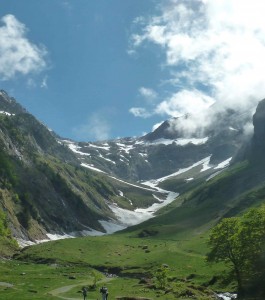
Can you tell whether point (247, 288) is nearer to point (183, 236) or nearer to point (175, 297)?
point (175, 297)

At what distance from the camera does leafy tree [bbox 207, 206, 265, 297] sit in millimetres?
66188

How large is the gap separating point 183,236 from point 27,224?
7264 cm

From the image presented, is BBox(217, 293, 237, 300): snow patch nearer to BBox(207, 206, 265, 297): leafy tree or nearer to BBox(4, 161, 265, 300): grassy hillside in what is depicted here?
BBox(4, 161, 265, 300): grassy hillside

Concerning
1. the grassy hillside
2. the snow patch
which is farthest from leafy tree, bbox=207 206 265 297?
the grassy hillside

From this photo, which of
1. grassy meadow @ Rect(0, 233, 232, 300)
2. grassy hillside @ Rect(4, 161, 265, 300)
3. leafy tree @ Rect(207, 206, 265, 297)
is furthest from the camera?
grassy hillside @ Rect(4, 161, 265, 300)

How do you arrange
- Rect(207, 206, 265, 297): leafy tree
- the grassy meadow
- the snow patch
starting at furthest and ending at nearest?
the grassy meadow → the snow patch → Rect(207, 206, 265, 297): leafy tree

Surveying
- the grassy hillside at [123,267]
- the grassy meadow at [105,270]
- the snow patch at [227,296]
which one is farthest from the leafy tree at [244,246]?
the grassy meadow at [105,270]

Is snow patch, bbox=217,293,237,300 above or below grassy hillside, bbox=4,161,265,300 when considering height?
below

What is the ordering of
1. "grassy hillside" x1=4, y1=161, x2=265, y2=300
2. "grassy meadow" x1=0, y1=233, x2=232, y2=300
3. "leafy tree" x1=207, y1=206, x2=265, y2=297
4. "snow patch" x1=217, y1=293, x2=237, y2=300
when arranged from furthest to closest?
"grassy hillside" x1=4, y1=161, x2=265, y2=300 < "grassy meadow" x1=0, y1=233, x2=232, y2=300 < "snow patch" x1=217, y1=293, x2=237, y2=300 < "leafy tree" x1=207, y1=206, x2=265, y2=297

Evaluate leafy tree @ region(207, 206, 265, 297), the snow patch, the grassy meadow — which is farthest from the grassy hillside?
leafy tree @ region(207, 206, 265, 297)

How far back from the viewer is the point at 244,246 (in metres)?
67.6

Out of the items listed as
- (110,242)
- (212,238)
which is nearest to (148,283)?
(212,238)

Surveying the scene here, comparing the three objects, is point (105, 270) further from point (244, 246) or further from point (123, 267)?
point (244, 246)

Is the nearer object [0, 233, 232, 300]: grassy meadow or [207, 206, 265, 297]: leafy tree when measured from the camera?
[207, 206, 265, 297]: leafy tree
